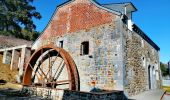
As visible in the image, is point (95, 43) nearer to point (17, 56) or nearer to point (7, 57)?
point (17, 56)

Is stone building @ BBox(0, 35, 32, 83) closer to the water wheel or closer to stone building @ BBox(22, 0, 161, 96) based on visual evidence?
the water wheel

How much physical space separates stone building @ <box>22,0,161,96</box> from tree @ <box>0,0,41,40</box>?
16904 mm

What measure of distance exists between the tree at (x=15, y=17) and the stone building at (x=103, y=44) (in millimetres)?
16904

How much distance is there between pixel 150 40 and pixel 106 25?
21.2ft

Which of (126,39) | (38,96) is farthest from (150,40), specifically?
(38,96)

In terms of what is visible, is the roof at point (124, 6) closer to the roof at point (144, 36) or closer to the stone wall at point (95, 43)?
the roof at point (144, 36)

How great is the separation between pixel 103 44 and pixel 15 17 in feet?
74.9

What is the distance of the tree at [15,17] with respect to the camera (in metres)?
28.9

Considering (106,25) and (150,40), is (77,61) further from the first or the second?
(150,40)

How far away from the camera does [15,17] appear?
2988 centimetres

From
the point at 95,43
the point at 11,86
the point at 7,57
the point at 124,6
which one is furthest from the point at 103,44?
the point at 7,57

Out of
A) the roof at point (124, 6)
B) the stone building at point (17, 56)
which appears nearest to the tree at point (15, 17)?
the stone building at point (17, 56)

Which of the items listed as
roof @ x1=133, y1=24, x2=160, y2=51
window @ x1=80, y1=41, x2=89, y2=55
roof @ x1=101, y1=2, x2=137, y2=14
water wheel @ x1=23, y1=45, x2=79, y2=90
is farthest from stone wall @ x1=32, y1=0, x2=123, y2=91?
roof @ x1=133, y1=24, x2=160, y2=51

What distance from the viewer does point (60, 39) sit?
45.7 feet
